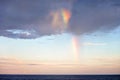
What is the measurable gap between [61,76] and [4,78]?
27.4 feet

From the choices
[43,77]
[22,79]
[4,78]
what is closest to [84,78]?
[43,77]

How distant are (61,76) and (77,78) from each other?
2.26m

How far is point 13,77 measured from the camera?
102ft

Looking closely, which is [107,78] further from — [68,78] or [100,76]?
[68,78]

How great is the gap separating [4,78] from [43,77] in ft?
18.4

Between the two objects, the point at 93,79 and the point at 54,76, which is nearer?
the point at 54,76

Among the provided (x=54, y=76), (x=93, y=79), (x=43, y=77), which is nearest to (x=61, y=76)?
(x=54, y=76)

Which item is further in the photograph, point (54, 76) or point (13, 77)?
point (13, 77)

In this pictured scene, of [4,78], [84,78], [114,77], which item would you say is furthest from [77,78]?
[4,78]

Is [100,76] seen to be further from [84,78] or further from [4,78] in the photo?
[4,78]

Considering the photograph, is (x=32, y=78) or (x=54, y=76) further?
(x=32, y=78)

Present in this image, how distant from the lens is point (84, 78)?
29656 millimetres

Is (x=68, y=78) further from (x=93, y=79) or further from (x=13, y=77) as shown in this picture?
(x=13, y=77)

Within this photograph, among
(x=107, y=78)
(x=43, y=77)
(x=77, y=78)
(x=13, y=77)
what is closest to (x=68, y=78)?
(x=77, y=78)
